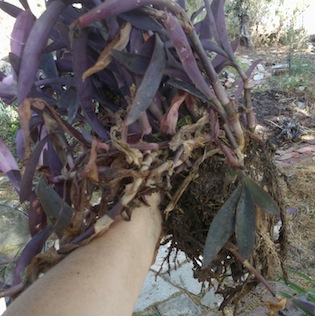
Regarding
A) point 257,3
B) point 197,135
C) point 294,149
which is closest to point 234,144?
point 197,135

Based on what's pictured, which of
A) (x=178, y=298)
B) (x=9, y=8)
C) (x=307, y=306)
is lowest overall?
(x=178, y=298)

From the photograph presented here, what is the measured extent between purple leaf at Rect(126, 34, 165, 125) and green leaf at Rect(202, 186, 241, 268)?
204 millimetres

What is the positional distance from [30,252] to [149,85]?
0.27m

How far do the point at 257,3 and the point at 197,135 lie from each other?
4.21m

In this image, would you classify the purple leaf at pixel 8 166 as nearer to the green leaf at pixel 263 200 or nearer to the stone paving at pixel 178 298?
the green leaf at pixel 263 200

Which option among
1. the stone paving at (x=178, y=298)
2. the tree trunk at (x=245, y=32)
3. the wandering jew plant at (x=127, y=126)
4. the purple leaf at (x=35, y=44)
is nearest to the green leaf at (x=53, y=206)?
the wandering jew plant at (x=127, y=126)

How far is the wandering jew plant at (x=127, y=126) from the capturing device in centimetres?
50

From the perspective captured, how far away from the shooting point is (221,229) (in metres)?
0.60

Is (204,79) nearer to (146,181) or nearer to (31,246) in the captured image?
(146,181)

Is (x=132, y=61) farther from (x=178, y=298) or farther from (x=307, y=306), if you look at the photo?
(x=178, y=298)

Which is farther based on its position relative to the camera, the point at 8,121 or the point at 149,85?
the point at 8,121

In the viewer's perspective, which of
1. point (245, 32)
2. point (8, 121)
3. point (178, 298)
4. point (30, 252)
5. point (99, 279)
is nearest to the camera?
point (99, 279)

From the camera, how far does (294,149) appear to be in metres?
2.55

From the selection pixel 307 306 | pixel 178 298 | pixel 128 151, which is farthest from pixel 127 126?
pixel 178 298
